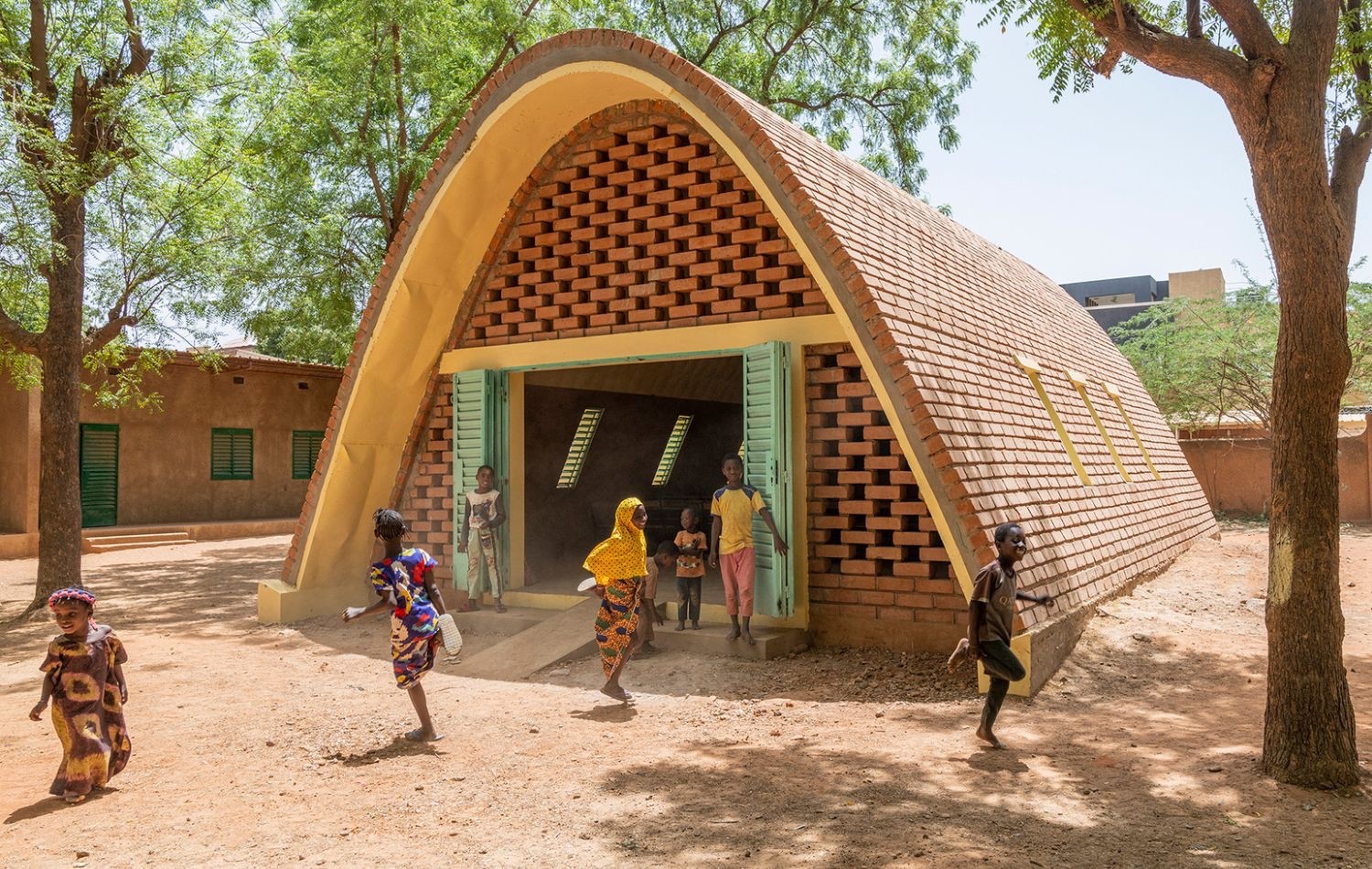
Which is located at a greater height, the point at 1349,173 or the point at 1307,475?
the point at 1349,173

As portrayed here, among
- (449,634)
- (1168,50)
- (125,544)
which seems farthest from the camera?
(125,544)

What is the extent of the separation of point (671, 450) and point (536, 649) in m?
8.13

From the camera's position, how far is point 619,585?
253 inches

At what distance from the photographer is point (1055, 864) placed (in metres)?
3.77

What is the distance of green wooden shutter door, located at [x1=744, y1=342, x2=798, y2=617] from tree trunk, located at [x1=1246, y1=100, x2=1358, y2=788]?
358 cm

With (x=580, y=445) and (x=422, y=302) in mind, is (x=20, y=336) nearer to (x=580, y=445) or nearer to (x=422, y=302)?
(x=422, y=302)

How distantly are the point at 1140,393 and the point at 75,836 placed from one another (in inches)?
621

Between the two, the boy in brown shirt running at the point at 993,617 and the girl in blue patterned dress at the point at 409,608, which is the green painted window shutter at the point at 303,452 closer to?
the girl in blue patterned dress at the point at 409,608

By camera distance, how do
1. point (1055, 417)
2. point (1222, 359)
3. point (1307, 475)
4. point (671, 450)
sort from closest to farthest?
point (1307, 475)
point (1055, 417)
point (671, 450)
point (1222, 359)

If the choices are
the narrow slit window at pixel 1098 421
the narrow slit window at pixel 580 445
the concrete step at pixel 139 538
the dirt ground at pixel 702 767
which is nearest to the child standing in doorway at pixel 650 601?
the dirt ground at pixel 702 767

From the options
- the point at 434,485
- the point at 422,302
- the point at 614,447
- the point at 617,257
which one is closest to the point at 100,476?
the point at 614,447

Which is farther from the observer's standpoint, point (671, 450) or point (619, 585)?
point (671, 450)

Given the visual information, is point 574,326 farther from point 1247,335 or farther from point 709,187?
point 1247,335

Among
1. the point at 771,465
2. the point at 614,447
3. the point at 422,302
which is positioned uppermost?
the point at 422,302
